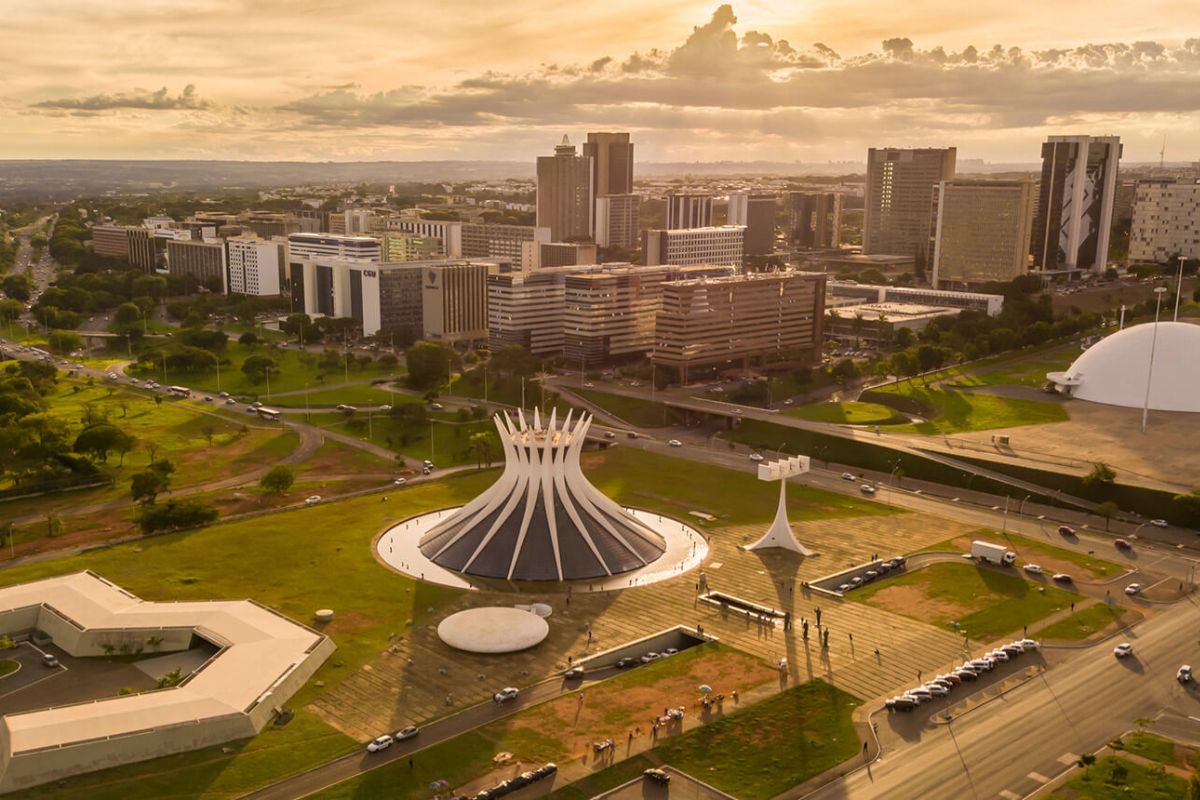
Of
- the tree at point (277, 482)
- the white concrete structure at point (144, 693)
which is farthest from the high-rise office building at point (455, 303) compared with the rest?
the white concrete structure at point (144, 693)

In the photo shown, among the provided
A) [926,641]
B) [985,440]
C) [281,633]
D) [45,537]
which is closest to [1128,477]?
[985,440]

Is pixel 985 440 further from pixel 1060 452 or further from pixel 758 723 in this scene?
pixel 758 723

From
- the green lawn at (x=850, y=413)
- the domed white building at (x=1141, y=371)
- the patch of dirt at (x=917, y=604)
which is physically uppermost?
the domed white building at (x=1141, y=371)

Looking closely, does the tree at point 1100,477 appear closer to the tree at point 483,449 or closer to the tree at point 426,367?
the tree at point 483,449

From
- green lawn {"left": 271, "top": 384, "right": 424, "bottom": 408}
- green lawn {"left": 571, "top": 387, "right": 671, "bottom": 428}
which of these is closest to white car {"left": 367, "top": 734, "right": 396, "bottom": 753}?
green lawn {"left": 571, "top": 387, "right": 671, "bottom": 428}

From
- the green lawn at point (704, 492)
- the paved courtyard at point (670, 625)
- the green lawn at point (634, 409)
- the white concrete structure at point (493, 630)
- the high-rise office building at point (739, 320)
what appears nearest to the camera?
the paved courtyard at point (670, 625)

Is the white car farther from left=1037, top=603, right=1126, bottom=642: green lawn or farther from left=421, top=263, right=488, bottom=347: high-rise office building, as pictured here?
left=421, top=263, right=488, bottom=347: high-rise office building
